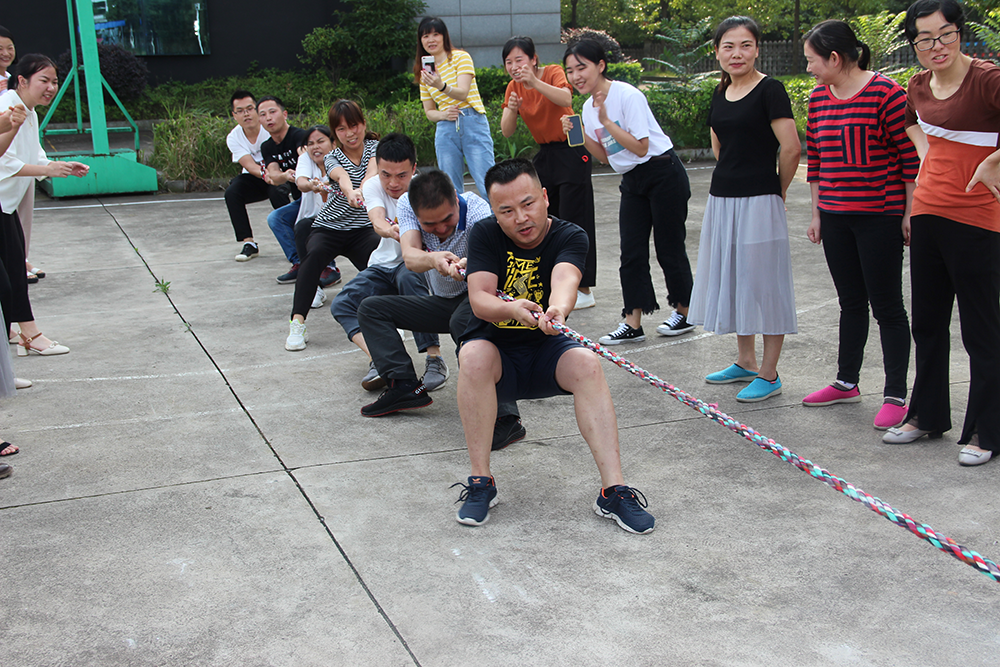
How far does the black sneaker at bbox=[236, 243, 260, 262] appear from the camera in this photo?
778 centimetres

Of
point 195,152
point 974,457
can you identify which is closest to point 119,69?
point 195,152

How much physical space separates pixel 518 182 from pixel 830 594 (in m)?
1.74

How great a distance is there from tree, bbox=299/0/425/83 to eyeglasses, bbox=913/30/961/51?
15.2m

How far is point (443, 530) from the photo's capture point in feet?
10.5

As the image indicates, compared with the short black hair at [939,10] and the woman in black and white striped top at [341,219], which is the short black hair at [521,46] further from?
the short black hair at [939,10]

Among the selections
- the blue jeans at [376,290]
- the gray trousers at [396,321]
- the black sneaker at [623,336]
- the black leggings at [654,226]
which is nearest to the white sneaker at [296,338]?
the blue jeans at [376,290]

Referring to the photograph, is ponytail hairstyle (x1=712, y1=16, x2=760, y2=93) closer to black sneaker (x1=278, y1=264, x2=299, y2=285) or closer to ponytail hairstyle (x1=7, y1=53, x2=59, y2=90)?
ponytail hairstyle (x1=7, y1=53, x2=59, y2=90)

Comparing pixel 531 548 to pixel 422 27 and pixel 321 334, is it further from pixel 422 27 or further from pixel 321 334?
pixel 422 27

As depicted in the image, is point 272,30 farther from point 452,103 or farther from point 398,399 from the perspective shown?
point 398,399

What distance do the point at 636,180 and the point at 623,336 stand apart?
0.93 meters

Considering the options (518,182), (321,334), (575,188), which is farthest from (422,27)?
(518,182)

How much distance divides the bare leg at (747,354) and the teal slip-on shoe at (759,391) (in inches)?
10.0

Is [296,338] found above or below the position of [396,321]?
below

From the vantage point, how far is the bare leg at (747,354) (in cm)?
470
